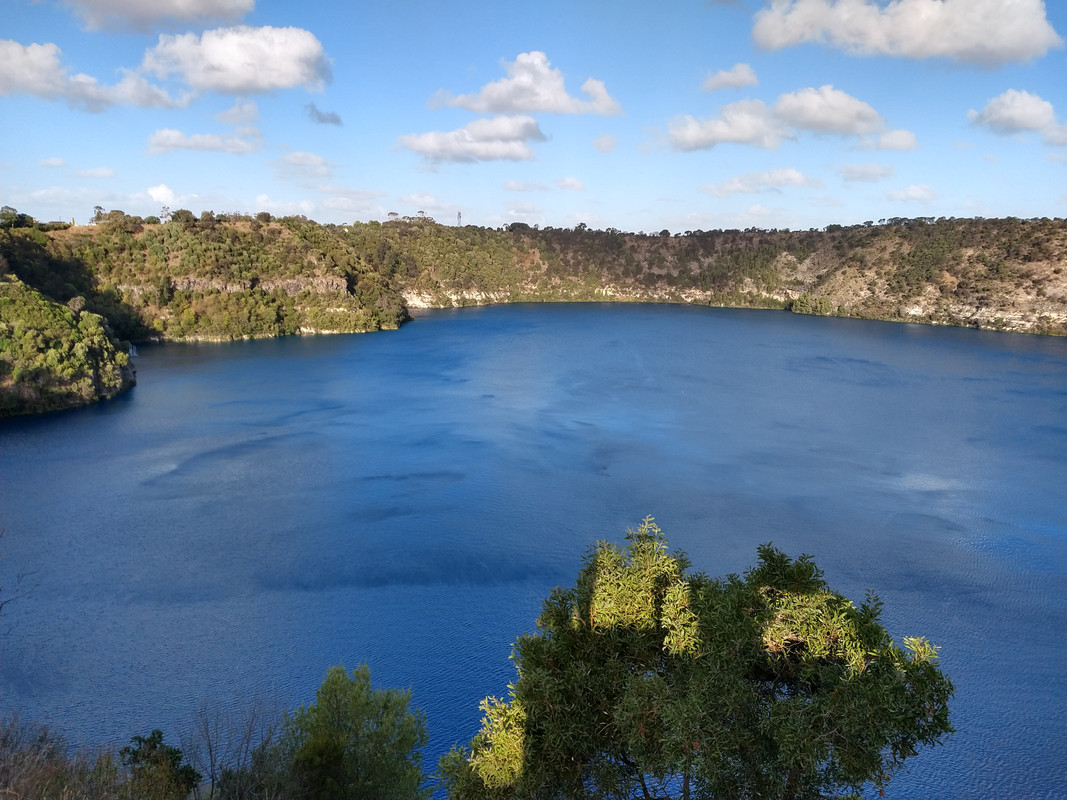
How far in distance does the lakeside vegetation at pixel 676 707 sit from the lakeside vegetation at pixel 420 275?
46.1 meters

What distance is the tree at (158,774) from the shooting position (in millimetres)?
10820

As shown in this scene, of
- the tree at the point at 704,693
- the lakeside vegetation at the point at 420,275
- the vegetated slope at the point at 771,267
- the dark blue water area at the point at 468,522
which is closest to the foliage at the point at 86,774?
the tree at the point at 704,693

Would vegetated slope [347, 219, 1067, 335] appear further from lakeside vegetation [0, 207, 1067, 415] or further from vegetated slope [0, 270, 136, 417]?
vegetated slope [0, 270, 136, 417]

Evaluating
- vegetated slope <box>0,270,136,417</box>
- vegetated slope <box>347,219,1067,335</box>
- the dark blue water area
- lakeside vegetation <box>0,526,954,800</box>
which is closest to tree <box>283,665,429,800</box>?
lakeside vegetation <box>0,526,954,800</box>

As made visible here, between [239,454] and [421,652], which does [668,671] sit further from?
[239,454]

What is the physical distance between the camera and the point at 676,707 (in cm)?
859

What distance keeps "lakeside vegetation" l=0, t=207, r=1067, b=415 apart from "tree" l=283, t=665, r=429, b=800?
1758 inches

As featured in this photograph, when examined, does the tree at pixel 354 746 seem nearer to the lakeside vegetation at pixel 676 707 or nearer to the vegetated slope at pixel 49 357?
the lakeside vegetation at pixel 676 707

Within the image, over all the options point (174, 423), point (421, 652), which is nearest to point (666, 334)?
point (174, 423)

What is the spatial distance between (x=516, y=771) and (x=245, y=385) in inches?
2143

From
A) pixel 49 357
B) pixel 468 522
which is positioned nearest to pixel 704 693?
pixel 468 522

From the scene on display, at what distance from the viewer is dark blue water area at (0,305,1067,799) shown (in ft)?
63.5

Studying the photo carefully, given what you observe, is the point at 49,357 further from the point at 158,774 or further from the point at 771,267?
the point at 771,267

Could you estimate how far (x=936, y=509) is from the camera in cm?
3216
